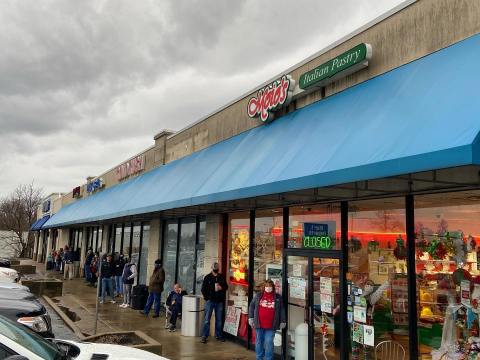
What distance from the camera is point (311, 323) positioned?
343 inches

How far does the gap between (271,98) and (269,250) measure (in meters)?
3.48

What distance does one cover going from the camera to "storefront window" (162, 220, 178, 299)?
1605cm

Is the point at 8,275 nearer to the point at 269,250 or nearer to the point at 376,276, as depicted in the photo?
the point at 269,250

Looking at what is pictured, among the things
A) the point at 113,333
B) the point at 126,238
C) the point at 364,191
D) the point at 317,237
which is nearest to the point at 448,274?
the point at 364,191

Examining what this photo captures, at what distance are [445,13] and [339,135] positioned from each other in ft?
7.39

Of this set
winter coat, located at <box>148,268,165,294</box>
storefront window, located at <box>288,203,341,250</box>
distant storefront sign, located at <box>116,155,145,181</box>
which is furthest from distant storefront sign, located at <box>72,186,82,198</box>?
storefront window, located at <box>288,203,341,250</box>

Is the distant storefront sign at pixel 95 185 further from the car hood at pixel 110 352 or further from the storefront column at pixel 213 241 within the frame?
the car hood at pixel 110 352

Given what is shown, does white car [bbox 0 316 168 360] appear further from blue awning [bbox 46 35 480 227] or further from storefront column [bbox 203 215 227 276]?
storefront column [bbox 203 215 227 276]

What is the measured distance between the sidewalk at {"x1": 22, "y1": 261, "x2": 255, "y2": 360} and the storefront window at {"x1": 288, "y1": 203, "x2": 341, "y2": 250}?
2779mm

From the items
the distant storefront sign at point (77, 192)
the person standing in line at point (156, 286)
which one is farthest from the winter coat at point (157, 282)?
the distant storefront sign at point (77, 192)

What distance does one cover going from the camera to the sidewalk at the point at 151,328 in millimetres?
9875

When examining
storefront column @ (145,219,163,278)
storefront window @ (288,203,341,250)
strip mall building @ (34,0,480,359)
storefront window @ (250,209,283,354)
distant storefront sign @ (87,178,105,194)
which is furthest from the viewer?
distant storefront sign @ (87,178,105,194)

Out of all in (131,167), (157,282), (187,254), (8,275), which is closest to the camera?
(157,282)

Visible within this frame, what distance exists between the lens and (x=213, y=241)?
1270 cm
